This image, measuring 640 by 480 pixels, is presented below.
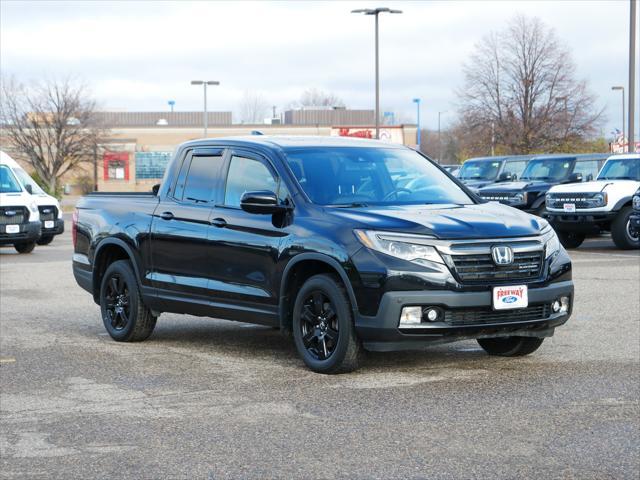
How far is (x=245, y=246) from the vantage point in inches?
363

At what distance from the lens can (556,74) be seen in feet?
166

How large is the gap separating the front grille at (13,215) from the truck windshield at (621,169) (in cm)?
1147

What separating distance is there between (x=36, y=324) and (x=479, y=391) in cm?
555

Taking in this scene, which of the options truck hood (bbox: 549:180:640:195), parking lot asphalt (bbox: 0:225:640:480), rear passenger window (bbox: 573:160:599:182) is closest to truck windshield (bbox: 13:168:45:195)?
truck hood (bbox: 549:180:640:195)

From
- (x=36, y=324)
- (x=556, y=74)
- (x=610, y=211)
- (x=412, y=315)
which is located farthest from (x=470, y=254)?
(x=556, y=74)

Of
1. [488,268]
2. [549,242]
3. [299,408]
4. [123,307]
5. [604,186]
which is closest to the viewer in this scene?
[299,408]

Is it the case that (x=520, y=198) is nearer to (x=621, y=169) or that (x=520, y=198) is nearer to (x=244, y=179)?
(x=621, y=169)

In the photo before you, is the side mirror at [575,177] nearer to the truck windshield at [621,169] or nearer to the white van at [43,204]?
the truck windshield at [621,169]

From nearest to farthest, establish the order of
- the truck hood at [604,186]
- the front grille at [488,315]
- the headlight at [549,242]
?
the front grille at [488,315] < the headlight at [549,242] < the truck hood at [604,186]

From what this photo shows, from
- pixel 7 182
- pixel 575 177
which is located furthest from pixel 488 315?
pixel 7 182

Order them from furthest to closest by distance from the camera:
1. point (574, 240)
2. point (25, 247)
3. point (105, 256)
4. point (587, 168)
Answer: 1. point (587, 168)
2. point (25, 247)
3. point (574, 240)
4. point (105, 256)

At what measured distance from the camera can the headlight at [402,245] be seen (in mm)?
8156

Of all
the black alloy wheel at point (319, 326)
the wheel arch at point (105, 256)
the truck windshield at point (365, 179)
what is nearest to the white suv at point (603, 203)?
the truck windshield at point (365, 179)

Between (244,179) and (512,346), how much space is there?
255 centimetres
